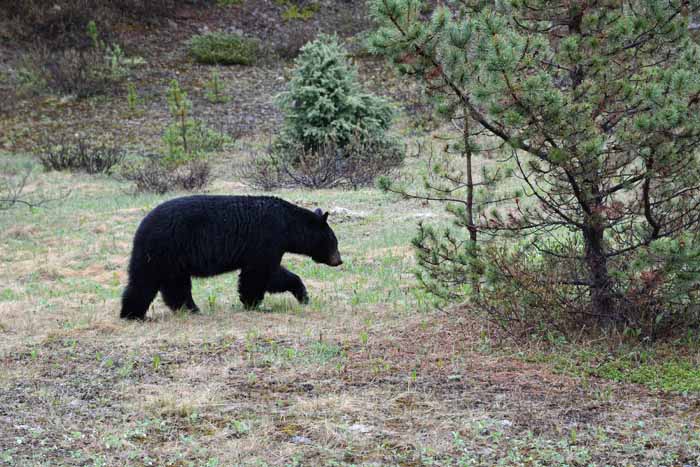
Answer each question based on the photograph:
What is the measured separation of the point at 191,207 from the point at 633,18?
177 inches

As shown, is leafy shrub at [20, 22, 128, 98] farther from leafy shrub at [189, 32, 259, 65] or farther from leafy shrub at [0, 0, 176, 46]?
leafy shrub at [189, 32, 259, 65]

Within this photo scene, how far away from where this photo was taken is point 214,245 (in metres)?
8.77

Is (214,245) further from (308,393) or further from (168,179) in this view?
(168,179)

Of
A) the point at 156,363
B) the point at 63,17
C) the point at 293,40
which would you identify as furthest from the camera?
the point at 293,40

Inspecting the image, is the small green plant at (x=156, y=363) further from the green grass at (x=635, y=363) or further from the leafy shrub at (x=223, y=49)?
the leafy shrub at (x=223, y=49)

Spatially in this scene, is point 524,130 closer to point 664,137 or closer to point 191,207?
point 664,137

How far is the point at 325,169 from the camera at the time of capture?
18438 millimetres

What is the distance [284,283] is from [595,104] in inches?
159

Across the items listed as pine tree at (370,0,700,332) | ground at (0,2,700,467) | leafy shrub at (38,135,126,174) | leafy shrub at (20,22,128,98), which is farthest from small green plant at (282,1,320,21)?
pine tree at (370,0,700,332)

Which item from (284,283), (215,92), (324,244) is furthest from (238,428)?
Answer: (215,92)

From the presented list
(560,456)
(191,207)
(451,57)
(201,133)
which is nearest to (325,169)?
(201,133)

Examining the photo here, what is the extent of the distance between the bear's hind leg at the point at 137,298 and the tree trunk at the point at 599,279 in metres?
4.19

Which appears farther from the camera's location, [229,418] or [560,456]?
[229,418]

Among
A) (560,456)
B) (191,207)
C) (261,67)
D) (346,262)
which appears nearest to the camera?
(560,456)
